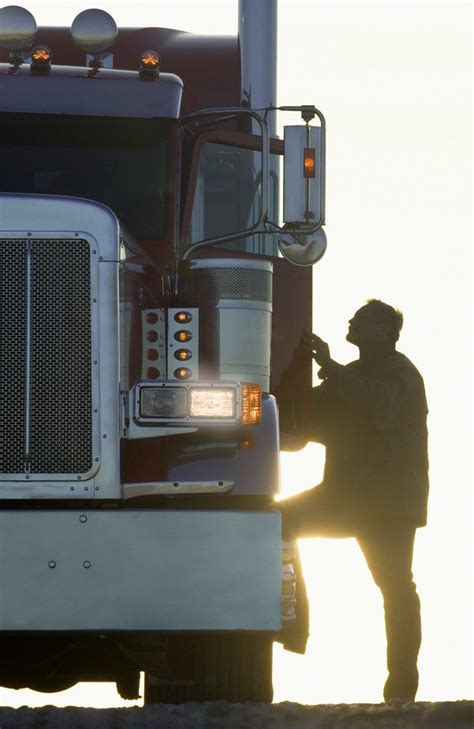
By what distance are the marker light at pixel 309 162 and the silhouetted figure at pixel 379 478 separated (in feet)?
2.86

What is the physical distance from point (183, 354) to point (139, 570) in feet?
3.88

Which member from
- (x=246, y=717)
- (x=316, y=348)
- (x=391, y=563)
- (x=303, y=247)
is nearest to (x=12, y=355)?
(x=246, y=717)

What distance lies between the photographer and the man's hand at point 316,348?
870 cm

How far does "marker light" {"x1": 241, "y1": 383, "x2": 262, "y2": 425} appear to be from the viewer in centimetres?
707

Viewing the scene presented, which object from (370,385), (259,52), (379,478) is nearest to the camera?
(370,385)

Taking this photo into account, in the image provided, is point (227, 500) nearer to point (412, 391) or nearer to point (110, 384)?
point (110, 384)

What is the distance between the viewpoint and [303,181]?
8266 mm

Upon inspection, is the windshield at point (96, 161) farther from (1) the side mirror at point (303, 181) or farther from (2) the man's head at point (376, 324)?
(2) the man's head at point (376, 324)

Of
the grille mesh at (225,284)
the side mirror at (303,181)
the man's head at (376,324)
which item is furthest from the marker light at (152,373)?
the man's head at (376,324)

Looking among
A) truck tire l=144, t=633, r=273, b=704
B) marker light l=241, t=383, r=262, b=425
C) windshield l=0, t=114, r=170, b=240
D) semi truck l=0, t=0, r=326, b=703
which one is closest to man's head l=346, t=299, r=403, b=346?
semi truck l=0, t=0, r=326, b=703

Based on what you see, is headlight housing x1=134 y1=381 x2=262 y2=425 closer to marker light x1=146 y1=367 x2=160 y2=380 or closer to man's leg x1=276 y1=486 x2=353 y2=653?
marker light x1=146 y1=367 x2=160 y2=380

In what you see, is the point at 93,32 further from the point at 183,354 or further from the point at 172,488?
the point at 172,488

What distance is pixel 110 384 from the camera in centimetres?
693

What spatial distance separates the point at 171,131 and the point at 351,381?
5.13 ft
